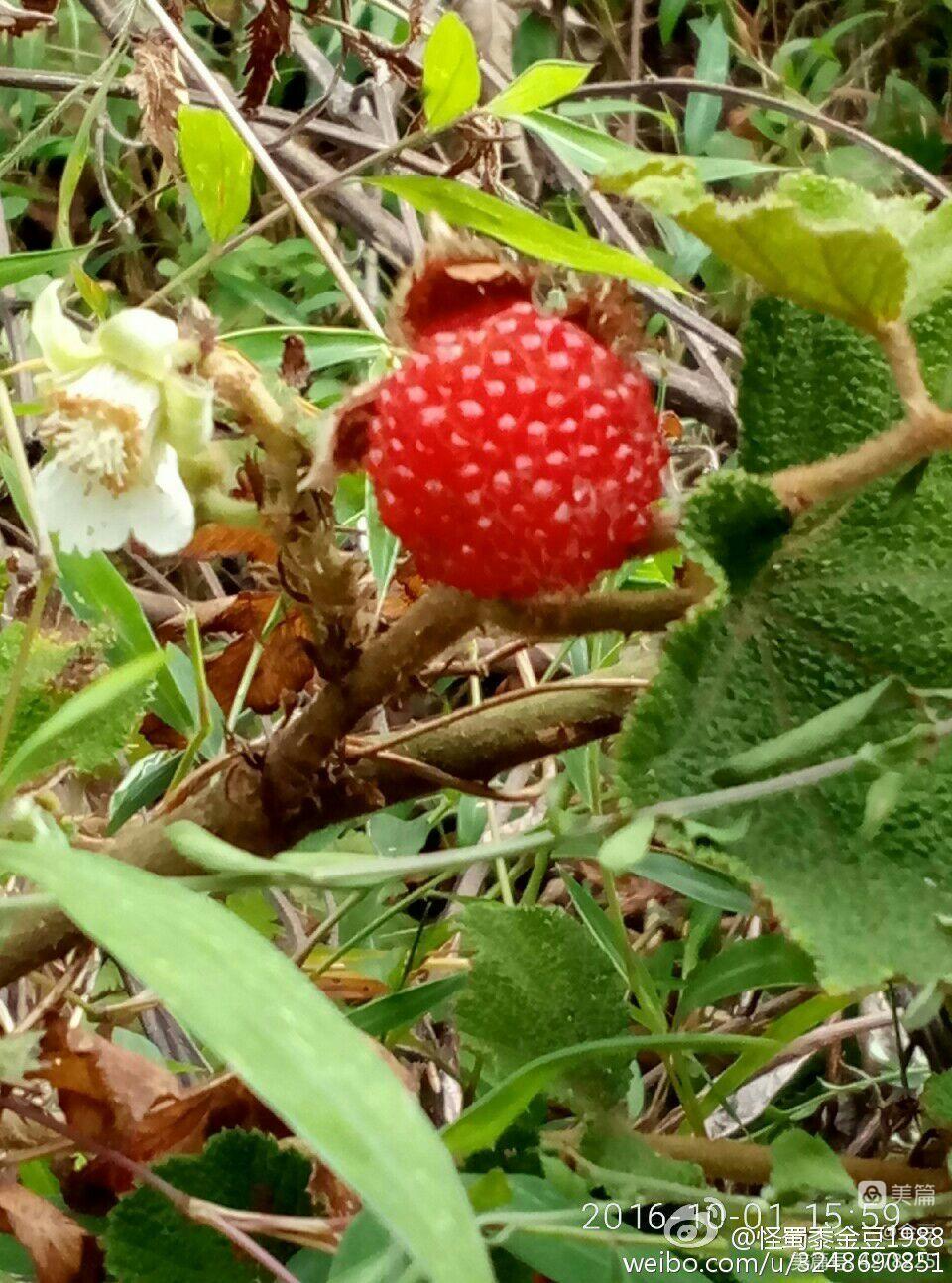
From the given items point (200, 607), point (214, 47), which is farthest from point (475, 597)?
point (214, 47)

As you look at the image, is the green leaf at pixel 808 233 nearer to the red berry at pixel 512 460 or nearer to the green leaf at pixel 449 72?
the red berry at pixel 512 460

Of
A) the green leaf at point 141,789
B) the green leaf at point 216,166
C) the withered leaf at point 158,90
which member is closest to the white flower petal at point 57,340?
the green leaf at point 216,166

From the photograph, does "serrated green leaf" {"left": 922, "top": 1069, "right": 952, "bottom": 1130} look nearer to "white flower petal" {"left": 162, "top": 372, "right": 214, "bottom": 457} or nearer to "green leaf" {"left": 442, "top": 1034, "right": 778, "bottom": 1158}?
"green leaf" {"left": 442, "top": 1034, "right": 778, "bottom": 1158}

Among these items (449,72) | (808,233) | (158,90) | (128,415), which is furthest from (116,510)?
(158,90)

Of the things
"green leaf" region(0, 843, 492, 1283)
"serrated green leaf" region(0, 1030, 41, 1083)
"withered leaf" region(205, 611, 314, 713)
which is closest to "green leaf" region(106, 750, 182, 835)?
"withered leaf" region(205, 611, 314, 713)

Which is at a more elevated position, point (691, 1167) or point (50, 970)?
point (691, 1167)

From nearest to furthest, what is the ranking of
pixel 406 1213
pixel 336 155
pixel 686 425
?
pixel 406 1213, pixel 686 425, pixel 336 155

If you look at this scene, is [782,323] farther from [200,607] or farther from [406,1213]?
[200,607]
